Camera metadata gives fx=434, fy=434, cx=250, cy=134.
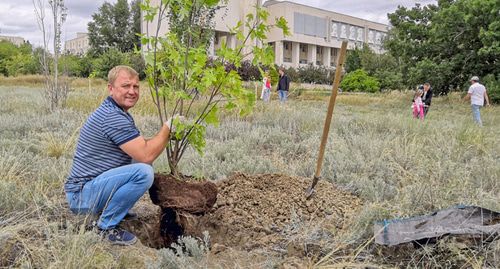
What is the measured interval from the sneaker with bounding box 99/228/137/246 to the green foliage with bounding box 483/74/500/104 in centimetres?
2125

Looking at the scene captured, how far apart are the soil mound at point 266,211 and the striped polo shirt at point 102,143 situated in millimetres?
682

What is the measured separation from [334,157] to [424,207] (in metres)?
1.69

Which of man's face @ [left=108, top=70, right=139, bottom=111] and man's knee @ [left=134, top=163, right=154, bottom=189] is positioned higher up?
man's face @ [left=108, top=70, right=139, bottom=111]

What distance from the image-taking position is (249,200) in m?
3.51

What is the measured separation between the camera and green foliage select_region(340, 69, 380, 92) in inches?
1457

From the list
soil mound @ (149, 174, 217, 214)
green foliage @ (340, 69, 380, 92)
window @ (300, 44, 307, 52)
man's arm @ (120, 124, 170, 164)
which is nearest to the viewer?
man's arm @ (120, 124, 170, 164)

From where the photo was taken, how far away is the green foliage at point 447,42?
20047 mm

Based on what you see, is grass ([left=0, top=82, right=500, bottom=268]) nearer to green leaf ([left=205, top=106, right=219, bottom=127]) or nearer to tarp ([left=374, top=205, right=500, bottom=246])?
tarp ([left=374, top=205, right=500, bottom=246])

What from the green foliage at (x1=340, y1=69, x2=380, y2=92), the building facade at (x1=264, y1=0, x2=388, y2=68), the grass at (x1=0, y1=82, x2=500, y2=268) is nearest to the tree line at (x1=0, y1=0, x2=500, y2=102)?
the grass at (x1=0, y1=82, x2=500, y2=268)

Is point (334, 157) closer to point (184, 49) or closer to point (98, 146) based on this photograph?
point (184, 49)

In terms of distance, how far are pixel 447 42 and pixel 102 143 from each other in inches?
918

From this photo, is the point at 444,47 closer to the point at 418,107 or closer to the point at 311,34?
the point at 418,107

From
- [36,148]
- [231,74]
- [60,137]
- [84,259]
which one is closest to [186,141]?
[231,74]

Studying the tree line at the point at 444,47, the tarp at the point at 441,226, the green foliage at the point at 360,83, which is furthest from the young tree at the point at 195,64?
the green foliage at the point at 360,83
